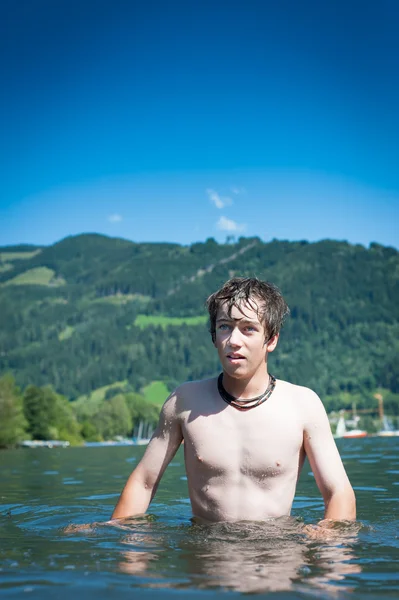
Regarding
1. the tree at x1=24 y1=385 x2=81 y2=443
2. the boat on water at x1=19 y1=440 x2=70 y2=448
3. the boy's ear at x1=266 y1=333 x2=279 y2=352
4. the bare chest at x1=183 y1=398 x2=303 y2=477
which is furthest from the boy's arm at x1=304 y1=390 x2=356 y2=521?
the tree at x1=24 y1=385 x2=81 y2=443

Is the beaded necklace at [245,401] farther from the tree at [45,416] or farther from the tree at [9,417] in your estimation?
the tree at [45,416]

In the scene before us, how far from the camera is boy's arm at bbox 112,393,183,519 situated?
262 inches

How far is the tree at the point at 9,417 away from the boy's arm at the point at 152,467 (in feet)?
287

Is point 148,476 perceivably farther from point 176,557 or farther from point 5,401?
point 5,401

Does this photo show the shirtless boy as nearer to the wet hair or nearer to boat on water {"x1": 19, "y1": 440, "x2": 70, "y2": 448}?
the wet hair

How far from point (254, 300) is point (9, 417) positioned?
90.2 meters

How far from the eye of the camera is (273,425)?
6.60 metres

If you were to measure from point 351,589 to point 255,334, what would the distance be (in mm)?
2323

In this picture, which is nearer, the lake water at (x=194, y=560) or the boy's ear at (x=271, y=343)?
the lake water at (x=194, y=560)

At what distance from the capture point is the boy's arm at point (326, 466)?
6.32 metres

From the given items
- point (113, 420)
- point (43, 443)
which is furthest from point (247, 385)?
point (113, 420)

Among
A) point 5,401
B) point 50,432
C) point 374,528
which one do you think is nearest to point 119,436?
point 50,432

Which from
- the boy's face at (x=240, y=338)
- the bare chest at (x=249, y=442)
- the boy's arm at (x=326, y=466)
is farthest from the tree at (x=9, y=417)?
the boy's face at (x=240, y=338)

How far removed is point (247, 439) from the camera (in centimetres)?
659
